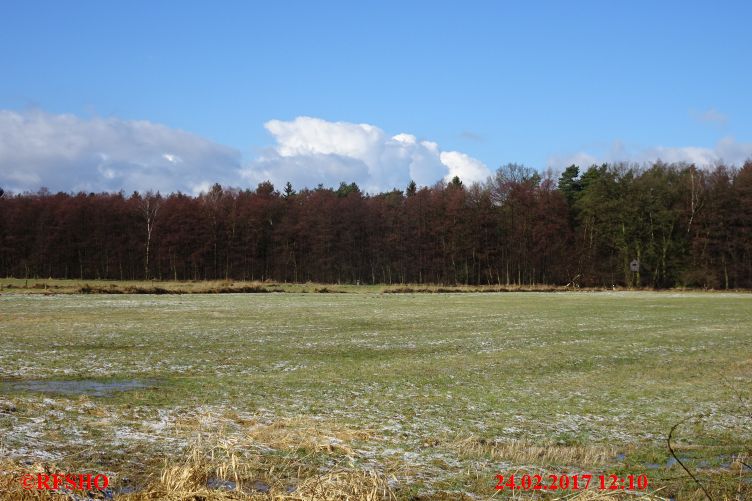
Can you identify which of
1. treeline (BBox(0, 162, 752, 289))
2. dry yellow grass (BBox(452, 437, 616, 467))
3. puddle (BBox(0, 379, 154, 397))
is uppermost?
treeline (BBox(0, 162, 752, 289))

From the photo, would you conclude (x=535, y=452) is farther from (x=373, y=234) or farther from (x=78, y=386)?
(x=373, y=234)

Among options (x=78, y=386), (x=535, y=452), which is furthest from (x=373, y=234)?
(x=535, y=452)

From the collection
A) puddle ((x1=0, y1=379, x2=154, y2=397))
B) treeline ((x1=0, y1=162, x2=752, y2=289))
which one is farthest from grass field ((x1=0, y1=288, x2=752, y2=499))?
treeline ((x1=0, y1=162, x2=752, y2=289))

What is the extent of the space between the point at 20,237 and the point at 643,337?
10781 cm

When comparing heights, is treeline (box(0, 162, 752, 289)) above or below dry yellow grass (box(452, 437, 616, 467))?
above

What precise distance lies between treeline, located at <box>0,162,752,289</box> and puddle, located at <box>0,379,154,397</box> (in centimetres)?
8844

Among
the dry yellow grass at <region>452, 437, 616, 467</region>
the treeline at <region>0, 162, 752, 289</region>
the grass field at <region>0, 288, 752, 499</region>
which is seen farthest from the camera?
the treeline at <region>0, 162, 752, 289</region>

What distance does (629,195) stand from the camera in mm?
94562

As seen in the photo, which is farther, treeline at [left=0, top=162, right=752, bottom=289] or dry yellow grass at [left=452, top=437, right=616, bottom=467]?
treeline at [left=0, top=162, right=752, bottom=289]

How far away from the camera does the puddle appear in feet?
46.8

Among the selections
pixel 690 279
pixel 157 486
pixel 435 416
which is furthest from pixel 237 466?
pixel 690 279

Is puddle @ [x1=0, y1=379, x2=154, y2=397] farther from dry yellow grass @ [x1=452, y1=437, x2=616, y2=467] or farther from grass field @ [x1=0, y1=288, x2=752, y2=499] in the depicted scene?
dry yellow grass @ [x1=452, y1=437, x2=616, y2=467]

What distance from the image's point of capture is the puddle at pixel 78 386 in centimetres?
1427

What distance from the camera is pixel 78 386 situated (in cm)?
1516
